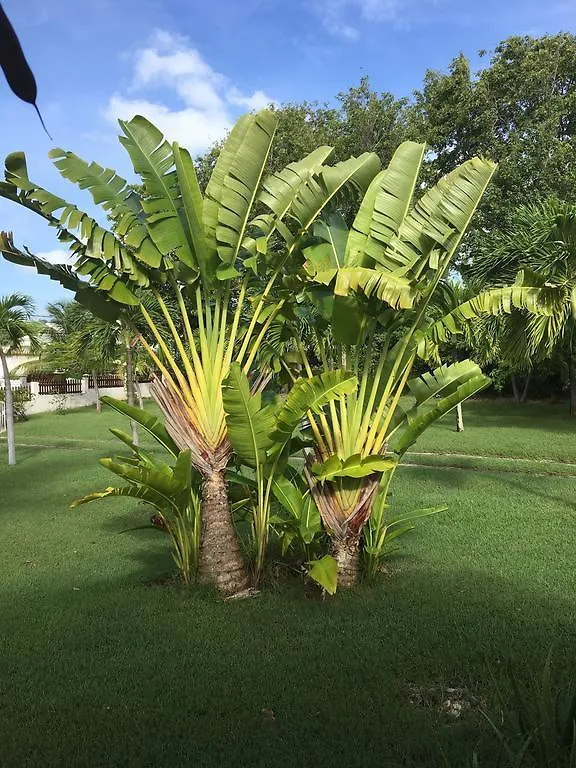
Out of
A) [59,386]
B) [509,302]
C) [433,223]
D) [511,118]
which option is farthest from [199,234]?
[59,386]

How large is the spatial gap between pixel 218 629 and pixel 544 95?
2456cm

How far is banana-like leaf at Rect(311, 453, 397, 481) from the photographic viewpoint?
5523 millimetres

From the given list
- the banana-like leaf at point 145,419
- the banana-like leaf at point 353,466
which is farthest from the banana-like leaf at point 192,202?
the banana-like leaf at point 353,466

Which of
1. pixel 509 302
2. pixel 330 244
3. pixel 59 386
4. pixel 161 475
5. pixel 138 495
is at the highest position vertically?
pixel 330 244

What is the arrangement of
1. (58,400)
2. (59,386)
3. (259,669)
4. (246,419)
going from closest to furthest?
1. (259,669)
2. (246,419)
3. (58,400)
4. (59,386)

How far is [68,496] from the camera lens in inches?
453

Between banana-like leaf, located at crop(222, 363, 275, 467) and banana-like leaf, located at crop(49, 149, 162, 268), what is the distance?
4.76ft

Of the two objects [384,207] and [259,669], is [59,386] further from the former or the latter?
[259,669]

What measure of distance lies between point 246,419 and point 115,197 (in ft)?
8.48

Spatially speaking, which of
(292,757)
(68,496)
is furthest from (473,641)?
(68,496)

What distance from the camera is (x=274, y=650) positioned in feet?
15.2

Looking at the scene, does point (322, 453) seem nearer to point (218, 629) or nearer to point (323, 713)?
point (218, 629)

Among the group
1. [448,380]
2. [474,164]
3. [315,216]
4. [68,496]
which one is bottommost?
[68,496]

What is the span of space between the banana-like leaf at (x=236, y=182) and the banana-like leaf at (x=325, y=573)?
9.07 ft
